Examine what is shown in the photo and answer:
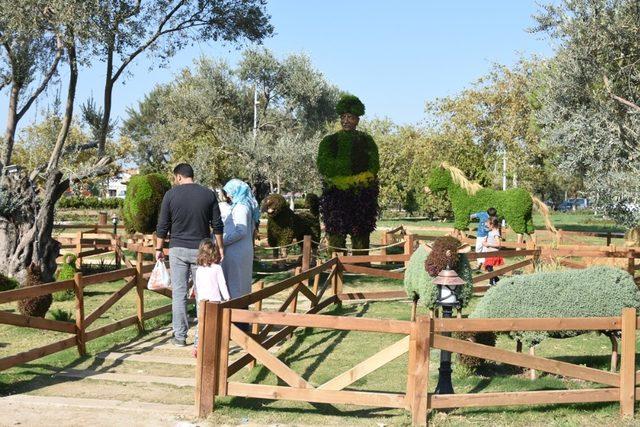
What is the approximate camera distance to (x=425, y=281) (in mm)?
9641

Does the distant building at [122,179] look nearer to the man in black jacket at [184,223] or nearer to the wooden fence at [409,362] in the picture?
the man in black jacket at [184,223]

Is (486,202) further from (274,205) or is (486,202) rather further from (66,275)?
(66,275)

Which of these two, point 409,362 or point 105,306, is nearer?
point 409,362

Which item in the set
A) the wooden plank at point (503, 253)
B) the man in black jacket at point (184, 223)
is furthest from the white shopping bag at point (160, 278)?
the wooden plank at point (503, 253)

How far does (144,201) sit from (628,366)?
1635 centimetres

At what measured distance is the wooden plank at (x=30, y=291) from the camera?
720cm

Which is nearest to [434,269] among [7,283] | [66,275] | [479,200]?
[7,283]

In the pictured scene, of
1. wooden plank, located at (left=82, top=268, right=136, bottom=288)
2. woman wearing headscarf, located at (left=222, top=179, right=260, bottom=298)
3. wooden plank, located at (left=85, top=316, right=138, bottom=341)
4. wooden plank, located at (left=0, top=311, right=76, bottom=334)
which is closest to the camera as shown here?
wooden plank, located at (left=0, top=311, right=76, bottom=334)

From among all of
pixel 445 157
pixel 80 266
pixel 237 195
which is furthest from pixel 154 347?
pixel 445 157

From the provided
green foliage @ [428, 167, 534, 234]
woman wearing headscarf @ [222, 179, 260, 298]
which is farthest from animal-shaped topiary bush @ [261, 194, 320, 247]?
woman wearing headscarf @ [222, 179, 260, 298]

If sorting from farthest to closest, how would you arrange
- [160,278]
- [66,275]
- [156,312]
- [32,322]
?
[66,275]
[156,312]
[160,278]
[32,322]

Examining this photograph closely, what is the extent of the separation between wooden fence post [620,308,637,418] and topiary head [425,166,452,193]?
44.9 feet

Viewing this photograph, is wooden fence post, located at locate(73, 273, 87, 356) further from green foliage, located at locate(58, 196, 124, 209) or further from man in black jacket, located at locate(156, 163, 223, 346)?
green foliage, located at locate(58, 196, 124, 209)

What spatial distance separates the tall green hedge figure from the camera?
1767 centimetres
